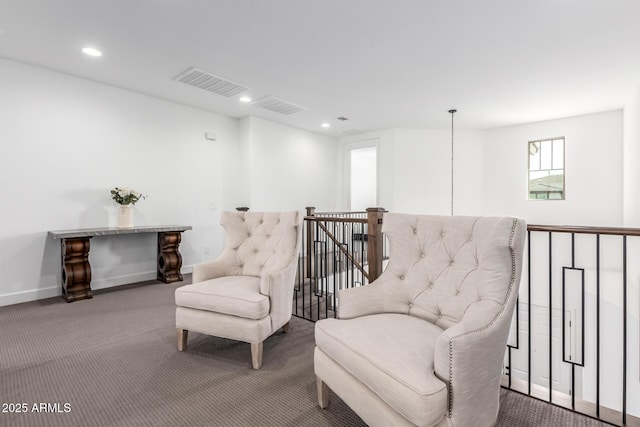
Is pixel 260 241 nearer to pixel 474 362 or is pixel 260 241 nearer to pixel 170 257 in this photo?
pixel 474 362

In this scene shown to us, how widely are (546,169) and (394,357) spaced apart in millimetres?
6249

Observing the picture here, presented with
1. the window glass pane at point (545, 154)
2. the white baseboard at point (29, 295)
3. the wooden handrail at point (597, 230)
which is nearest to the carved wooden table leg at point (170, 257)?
the white baseboard at point (29, 295)

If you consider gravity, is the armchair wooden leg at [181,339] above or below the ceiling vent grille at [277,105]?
below

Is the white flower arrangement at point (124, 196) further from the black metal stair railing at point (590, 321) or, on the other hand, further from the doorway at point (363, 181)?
the doorway at point (363, 181)

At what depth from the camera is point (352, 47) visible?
3.24 metres

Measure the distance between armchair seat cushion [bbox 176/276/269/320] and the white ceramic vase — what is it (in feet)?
8.09

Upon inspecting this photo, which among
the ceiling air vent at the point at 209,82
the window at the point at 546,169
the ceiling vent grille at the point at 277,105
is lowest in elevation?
the window at the point at 546,169

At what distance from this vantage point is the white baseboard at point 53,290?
3.58 metres

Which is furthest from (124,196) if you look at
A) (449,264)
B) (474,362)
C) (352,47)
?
(474,362)

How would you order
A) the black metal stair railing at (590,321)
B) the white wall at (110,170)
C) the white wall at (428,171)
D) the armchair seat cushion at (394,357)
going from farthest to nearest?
the white wall at (428,171)
the black metal stair railing at (590,321)
the white wall at (110,170)
the armchair seat cushion at (394,357)

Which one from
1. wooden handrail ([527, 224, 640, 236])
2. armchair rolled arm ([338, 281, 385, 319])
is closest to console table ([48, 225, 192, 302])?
armchair rolled arm ([338, 281, 385, 319])

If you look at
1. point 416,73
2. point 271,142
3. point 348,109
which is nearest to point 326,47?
point 416,73

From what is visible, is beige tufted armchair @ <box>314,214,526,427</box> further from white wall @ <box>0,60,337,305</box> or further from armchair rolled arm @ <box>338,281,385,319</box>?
white wall @ <box>0,60,337,305</box>

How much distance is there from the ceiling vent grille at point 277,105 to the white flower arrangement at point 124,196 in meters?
2.24
